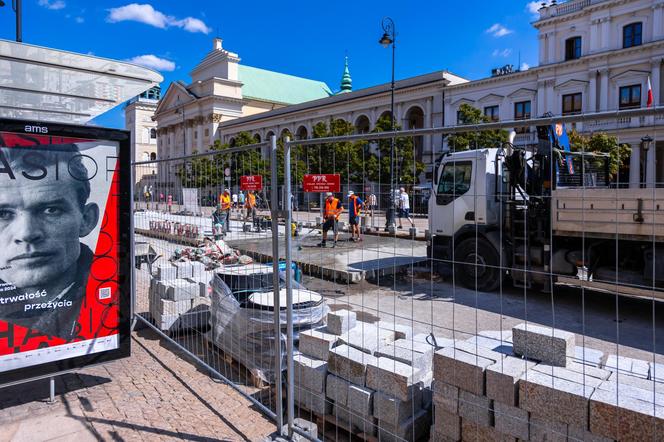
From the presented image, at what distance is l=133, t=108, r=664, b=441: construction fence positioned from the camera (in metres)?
3.01

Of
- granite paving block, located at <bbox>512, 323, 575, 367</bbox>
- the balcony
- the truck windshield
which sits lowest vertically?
granite paving block, located at <bbox>512, 323, 575, 367</bbox>

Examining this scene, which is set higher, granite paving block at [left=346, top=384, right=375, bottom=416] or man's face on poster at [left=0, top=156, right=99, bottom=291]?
man's face on poster at [left=0, top=156, right=99, bottom=291]

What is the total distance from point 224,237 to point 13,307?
3.14m

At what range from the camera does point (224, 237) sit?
22.4 feet

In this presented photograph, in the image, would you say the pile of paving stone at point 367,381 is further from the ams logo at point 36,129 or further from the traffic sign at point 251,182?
the ams logo at point 36,129

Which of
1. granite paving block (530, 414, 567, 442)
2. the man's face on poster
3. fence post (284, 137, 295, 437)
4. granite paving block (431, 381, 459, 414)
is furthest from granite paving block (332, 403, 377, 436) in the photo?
the man's face on poster

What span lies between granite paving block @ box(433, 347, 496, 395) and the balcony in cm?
4030

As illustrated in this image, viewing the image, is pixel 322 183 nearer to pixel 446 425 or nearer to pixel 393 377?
pixel 393 377

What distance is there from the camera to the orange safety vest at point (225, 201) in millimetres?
5350

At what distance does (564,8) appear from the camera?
36.0 metres

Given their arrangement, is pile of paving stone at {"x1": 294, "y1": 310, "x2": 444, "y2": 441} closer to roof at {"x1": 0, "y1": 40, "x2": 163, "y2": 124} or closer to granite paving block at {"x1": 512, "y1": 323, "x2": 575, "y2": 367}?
granite paving block at {"x1": 512, "y1": 323, "x2": 575, "y2": 367}

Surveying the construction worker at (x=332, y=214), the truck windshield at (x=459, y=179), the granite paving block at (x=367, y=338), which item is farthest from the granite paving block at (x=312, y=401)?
the truck windshield at (x=459, y=179)

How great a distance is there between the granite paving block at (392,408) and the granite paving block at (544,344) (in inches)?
35.5

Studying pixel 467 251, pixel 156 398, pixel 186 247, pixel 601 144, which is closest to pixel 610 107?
pixel 601 144
